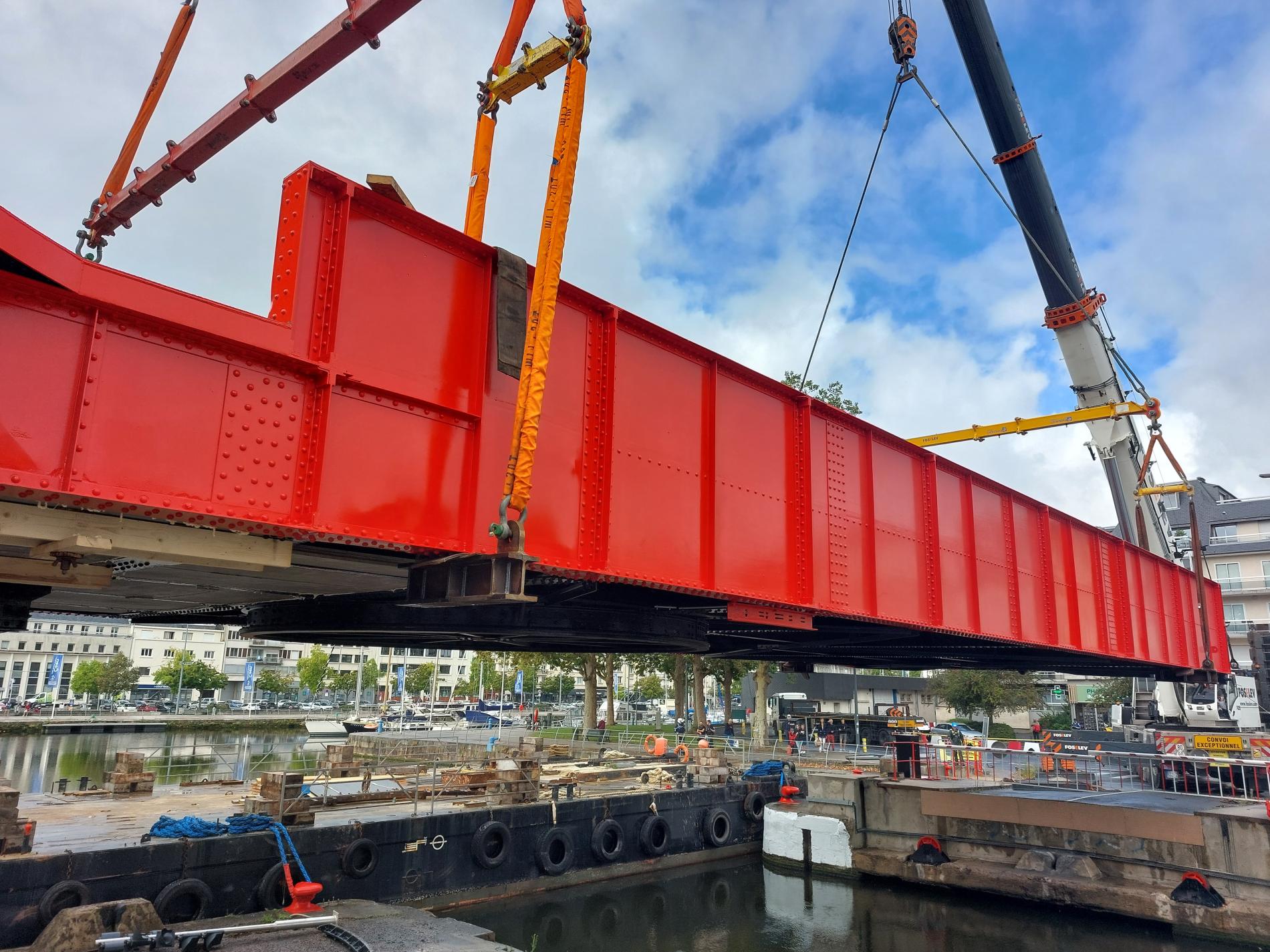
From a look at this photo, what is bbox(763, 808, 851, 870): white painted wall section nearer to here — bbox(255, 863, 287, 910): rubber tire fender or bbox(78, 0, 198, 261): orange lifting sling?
bbox(255, 863, 287, 910): rubber tire fender

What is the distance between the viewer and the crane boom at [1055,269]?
24.3m

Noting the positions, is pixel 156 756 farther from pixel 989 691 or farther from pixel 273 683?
pixel 273 683

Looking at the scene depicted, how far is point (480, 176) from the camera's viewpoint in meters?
12.3

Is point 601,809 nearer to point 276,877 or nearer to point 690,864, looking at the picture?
point 690,864

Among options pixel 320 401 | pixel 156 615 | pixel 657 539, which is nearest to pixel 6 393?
pixel 320 401

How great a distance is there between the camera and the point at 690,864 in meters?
24.3

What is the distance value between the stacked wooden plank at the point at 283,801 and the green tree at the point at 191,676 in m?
85.6

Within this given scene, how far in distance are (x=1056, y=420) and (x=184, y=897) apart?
30893 millimetres

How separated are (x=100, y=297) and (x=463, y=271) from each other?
3.56m

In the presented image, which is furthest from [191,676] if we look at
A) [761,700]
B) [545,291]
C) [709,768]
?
[545,291]

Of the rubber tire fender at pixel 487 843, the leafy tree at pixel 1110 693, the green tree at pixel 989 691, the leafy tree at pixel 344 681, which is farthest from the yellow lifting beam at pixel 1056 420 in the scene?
the leafy tree at pixel 344 681

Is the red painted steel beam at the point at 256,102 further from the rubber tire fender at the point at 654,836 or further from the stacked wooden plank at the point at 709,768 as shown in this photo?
the stacked wooden plank at the point at 709,768

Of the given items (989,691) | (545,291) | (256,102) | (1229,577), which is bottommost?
(989,691)

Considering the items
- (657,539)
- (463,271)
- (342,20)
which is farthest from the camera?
(342,20)
